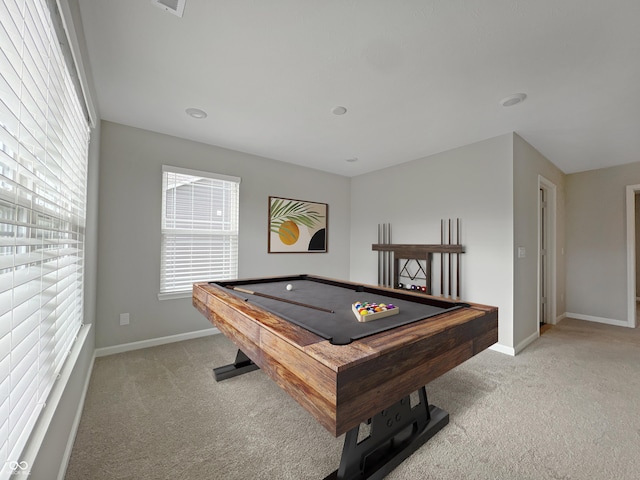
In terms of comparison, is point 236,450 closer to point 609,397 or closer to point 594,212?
point 609,397

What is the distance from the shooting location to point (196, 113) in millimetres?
2678

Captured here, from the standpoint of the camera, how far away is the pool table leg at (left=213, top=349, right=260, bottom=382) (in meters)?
2.33

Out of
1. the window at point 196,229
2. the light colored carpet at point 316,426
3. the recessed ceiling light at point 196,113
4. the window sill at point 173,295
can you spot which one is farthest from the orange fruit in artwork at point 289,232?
the light colored carpet at point 316,426

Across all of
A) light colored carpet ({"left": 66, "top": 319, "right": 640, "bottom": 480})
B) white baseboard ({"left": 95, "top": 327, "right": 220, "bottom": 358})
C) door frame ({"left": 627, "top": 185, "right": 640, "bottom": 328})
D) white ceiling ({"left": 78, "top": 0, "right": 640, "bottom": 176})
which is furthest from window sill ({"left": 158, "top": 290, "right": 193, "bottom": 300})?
door frame ({"left": 627, "top": 185, "right": 640, "bottom": 328})

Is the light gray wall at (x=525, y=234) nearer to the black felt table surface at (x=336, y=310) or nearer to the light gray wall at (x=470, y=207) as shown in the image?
the light gray wall at (x=470, y=207)

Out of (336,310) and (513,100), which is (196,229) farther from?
(513,100)

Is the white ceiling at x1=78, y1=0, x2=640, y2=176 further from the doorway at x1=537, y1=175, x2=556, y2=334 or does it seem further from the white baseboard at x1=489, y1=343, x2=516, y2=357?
the white baseboard at x1=489, y1=343, x2=516, y2=357

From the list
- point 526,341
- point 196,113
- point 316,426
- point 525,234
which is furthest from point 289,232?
point 526,341

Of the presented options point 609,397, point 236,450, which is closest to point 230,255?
point 236,450

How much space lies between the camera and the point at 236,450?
1.56 meters

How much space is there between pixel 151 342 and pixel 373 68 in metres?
3.41

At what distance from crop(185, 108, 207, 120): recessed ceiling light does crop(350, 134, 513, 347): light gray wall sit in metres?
2.79

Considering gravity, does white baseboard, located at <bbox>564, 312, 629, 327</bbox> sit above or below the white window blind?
below

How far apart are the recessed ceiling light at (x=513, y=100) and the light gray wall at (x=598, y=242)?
10.6 feet
